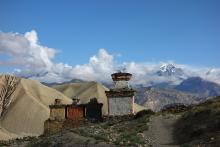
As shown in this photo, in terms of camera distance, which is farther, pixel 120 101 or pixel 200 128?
pixel 120 101

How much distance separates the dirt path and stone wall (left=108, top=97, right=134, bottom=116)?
173 inches

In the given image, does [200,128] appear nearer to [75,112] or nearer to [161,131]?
[161,131]

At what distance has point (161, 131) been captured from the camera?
36.2 metres

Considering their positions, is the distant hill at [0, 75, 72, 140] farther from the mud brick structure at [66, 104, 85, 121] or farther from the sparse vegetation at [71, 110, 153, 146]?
the sparse vegetation at [71, 110, 153, 146]

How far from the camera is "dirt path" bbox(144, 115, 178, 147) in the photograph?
3157cm

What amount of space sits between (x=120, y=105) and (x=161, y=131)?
10994mm

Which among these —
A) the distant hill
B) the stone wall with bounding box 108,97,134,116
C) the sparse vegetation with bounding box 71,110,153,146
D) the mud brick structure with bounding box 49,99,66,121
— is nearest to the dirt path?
the sparse vegetation with bounding box 71,110,153,146

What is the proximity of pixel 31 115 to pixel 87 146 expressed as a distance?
111859 millimetres

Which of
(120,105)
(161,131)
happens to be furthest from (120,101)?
(161,131)

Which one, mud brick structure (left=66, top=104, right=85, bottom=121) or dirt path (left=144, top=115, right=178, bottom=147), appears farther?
mud brick structure (left=66, top=104, right=85, bottom=121)

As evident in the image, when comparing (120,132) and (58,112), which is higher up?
(58,112)

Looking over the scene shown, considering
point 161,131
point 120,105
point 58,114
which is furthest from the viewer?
point 58,114

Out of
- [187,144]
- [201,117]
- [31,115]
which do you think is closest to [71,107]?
[201,117]

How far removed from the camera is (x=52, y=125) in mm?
50469
